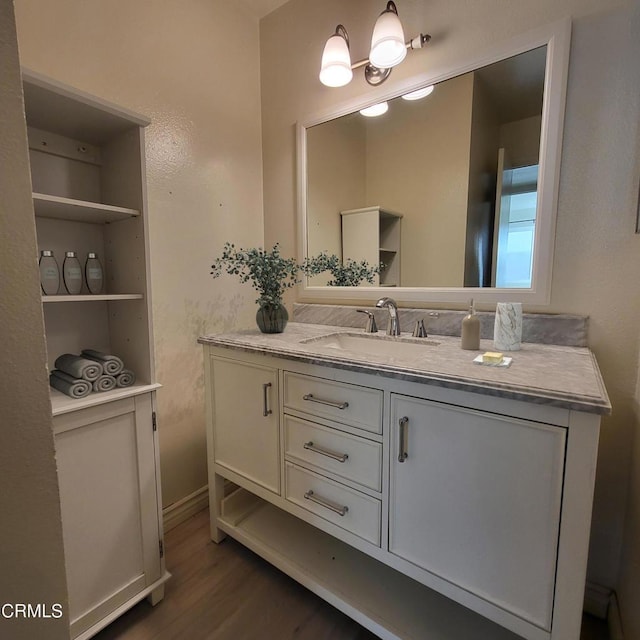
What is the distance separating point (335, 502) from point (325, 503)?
0.04 m

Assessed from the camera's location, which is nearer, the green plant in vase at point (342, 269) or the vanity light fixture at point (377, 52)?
the vanity light fixture at point (377, 52)

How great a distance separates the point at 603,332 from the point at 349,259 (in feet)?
3.55

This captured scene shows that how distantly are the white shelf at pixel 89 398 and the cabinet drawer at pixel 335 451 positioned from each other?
0.53 meters

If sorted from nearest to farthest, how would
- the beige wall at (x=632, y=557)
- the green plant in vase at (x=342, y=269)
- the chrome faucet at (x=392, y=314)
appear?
the beige wall at (x=632, y=557), the chrome faucet at (x=392, y=314), the green plant in vase at (x=342, y=269)

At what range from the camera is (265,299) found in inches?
61.2

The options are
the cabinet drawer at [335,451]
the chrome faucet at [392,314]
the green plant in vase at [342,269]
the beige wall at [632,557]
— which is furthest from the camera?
the green plant in vase at [342,269]

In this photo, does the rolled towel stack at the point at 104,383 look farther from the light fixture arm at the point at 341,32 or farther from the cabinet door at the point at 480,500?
the light fixture arm at the point at 341,32

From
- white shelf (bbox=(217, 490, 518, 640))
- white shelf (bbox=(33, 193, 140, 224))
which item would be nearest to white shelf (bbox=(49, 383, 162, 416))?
white shelf (bbox=(33, 193, 140, 224))

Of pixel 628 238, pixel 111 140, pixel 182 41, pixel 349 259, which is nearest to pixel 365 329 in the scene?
pixel 349 259

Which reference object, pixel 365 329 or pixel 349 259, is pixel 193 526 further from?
pixel 349 259

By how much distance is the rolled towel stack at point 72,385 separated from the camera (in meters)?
1.09

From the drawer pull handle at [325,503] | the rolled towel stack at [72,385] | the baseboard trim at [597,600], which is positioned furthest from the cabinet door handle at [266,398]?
the baseboard trim at [597,600]

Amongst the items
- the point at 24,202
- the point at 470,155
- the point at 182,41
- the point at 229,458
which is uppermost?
the point at 182,41

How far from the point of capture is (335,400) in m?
1.12
